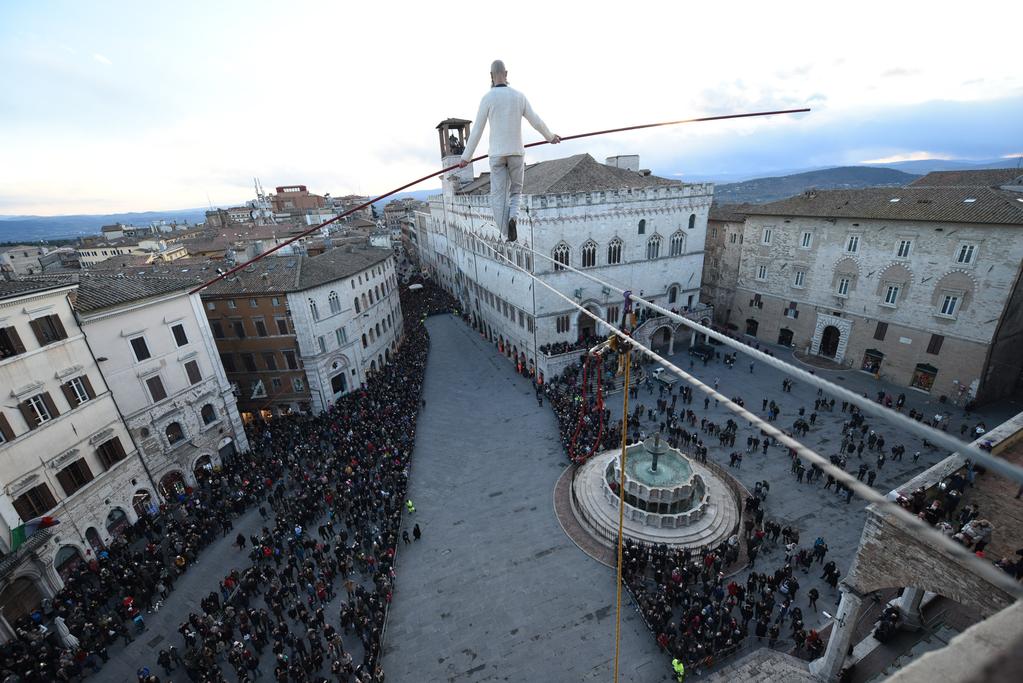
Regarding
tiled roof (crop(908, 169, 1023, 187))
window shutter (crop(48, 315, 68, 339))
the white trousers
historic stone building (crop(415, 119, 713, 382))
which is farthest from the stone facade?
window shutter (crop(48, 315, 68, 339))

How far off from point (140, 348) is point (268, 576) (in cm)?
1366

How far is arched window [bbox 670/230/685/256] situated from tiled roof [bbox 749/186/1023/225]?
7.70 meters

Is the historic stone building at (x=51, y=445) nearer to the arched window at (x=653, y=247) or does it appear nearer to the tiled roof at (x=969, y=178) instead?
the arched window at (x=653, y=247)

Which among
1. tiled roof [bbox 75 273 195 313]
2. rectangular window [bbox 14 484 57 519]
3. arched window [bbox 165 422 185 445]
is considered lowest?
arched window [bbox 165 422 185 445]

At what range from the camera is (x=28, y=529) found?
57.8 feet

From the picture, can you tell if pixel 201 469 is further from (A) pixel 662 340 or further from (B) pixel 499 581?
(A) pixel 662 340

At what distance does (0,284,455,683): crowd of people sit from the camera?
601 inches

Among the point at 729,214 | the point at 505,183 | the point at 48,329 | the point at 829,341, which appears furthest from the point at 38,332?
the point at 729,214

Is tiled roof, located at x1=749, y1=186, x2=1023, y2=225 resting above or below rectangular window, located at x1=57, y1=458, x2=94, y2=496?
above

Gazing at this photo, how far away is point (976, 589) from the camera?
9281 mm

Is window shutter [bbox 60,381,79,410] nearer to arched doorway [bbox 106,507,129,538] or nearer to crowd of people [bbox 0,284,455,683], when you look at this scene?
arched doorway [bbox 106,507,129,538]

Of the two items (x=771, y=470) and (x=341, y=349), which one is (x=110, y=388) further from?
(x=771, y=470)

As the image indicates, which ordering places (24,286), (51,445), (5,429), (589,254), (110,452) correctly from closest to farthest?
(5,429) < (24,286) < (51,445) < (110,452) < (589,254)

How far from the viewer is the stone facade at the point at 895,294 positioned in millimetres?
27031
